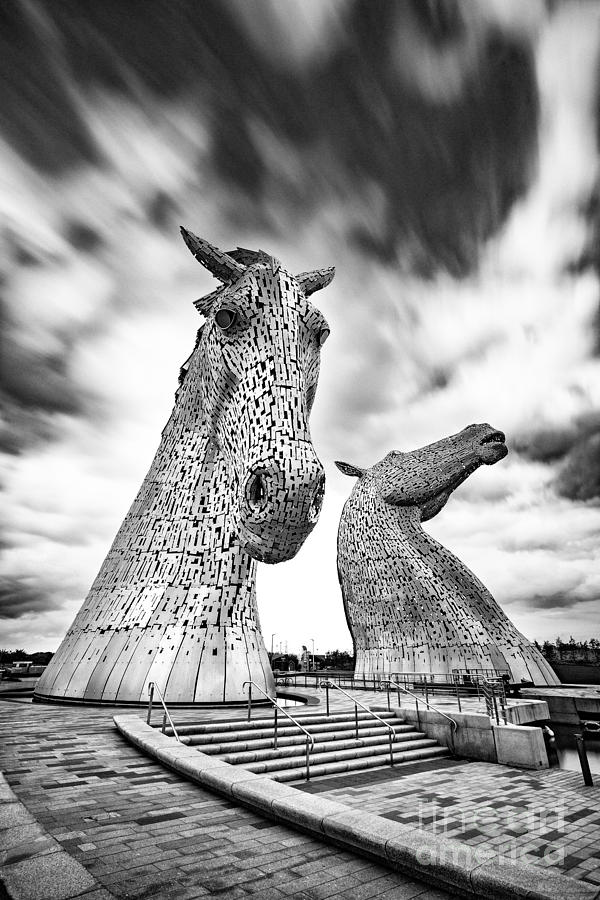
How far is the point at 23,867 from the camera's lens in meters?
2.10

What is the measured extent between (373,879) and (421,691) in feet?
40.7

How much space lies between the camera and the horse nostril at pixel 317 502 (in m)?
5.36

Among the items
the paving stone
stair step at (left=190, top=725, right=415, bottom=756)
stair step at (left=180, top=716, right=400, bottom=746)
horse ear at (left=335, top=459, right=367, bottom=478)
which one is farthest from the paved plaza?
horse ear at (left=335, top=459, right=367, bottom=478)

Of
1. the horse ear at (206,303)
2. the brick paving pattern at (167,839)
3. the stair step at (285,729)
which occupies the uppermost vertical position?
the horse ear at (206,303)

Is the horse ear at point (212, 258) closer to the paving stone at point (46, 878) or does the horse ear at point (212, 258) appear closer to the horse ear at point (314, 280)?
the horse ear at point (314, 280)

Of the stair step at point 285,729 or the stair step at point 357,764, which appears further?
the stair step at point 285,729

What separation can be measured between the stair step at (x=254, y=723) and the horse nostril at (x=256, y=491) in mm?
2680

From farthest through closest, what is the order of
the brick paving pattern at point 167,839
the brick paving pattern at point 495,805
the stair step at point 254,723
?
the stair step at point 254,723 < the brick paving pattern at point 495,805 < the brick paving pattern at point 167,839

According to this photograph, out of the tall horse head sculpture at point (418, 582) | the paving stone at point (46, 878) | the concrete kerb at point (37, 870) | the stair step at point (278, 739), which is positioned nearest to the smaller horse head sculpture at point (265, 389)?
the stair step at point (278, 739)

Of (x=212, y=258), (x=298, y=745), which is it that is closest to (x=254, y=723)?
(x=298, y=745)

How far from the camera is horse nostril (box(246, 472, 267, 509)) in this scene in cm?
533

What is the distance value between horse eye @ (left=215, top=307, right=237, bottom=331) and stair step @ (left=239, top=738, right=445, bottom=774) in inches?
198

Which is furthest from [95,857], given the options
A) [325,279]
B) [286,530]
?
[325,279]

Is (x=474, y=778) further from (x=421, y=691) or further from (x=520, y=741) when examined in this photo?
(x=421, y=691)
